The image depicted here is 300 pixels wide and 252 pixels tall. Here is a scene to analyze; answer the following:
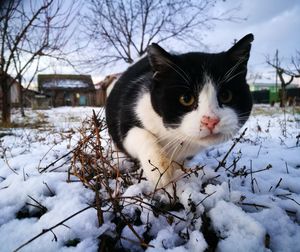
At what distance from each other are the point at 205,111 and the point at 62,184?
34.7 inches

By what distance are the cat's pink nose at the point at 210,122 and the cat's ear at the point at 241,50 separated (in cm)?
58

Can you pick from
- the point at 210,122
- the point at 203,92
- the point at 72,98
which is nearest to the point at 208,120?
the point at 210,122

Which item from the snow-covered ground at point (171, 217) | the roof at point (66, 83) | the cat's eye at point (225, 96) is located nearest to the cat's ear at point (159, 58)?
the cat's eye at point (225, 96)

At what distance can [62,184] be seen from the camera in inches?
59.3

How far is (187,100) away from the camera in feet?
5.21

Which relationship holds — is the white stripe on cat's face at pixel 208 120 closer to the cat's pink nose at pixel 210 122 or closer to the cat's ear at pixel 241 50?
the cat's pink nose at pixel 210 122

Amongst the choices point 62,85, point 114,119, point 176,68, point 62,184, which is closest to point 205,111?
point 176,68

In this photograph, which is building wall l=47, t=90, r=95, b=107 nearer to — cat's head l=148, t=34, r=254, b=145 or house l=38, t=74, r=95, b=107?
house l=38, t=74, r=95, b=107

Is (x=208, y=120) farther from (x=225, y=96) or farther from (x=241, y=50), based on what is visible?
(x=241, y=50)

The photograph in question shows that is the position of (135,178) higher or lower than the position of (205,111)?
lower

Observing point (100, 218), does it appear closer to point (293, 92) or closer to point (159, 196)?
point (159, 196)

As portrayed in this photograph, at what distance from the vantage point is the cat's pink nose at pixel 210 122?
55.2 inches

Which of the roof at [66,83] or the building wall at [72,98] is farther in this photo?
the building wall at [72,98]

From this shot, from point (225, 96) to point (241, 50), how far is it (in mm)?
380
